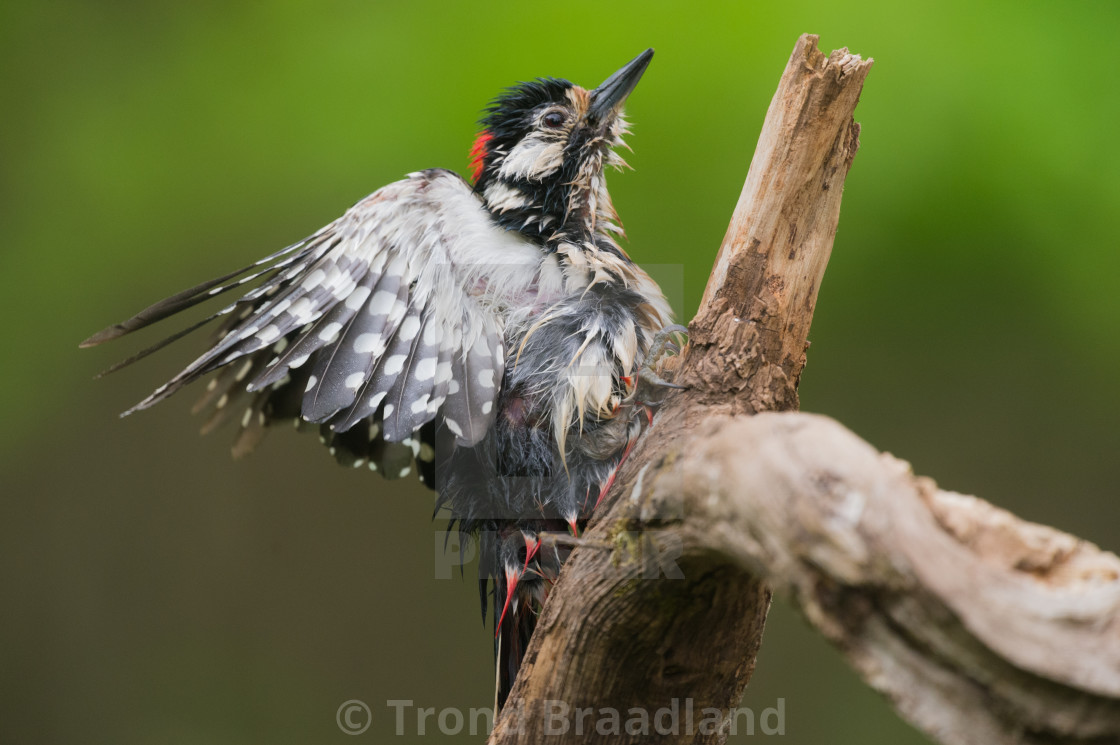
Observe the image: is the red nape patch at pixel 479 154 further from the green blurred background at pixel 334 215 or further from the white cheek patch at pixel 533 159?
the green blurred background at pixel 334 215

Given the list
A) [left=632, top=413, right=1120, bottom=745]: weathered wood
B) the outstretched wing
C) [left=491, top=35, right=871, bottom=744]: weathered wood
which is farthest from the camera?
the outstretched wing

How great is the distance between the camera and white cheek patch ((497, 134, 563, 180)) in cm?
169

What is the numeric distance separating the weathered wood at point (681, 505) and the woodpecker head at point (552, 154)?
464mm

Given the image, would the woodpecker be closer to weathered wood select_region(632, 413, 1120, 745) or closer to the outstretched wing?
the outstretched wing

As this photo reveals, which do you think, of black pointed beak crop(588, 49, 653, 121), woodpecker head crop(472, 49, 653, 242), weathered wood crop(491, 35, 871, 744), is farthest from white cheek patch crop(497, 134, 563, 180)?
weathered wood crop(491, 35, 871, 744)

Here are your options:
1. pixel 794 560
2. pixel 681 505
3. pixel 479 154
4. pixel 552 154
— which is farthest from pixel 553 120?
pixel 794 560

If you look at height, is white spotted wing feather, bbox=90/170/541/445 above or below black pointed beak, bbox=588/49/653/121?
below

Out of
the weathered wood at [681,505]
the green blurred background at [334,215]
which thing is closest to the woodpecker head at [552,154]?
the weathered wood at [681,505]

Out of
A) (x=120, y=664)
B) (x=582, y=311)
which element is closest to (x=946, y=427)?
(x=582, y=311)

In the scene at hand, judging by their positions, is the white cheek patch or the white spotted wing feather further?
the white cheek patch

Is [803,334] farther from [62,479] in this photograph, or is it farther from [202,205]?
[62,479]

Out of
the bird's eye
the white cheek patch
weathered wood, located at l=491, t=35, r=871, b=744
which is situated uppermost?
the bird's eye

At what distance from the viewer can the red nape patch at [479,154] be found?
1797 mm

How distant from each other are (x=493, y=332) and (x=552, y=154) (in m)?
0.40
